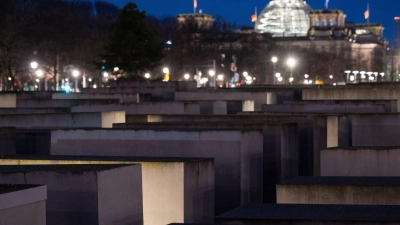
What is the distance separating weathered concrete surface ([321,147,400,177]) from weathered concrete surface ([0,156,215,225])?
2912mm

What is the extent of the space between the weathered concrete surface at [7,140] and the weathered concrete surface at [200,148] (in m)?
0.96

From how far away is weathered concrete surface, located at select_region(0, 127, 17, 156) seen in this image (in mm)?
20312

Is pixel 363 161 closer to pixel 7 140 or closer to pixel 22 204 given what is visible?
pixel 7 140

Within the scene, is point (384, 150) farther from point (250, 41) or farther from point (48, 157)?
point (250, 41)

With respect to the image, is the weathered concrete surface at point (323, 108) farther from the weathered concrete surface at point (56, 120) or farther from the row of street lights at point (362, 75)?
the row of street lights at point (362, 75)

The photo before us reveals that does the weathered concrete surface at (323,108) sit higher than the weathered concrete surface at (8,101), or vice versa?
the weathered concrete surface at (8,101)

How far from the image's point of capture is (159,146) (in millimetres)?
19922

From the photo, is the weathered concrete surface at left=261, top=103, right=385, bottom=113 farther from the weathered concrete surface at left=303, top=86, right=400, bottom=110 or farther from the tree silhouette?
the tree silhouette

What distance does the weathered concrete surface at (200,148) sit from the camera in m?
19.5

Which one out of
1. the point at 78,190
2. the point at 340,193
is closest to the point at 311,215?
the point at 340,193

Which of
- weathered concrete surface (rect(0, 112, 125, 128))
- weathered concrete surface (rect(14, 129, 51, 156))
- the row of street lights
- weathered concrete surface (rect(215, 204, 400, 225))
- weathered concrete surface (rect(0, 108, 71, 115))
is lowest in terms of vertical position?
weathered concrete surface (rect(215, 204, 400, 225))

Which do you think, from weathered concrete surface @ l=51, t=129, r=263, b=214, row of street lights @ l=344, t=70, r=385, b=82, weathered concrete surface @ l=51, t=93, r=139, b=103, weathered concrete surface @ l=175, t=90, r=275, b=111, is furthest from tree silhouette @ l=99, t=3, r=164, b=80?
row of street lights @ l=344, t=70, r=385, b=82

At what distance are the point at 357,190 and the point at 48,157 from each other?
5.21 meters

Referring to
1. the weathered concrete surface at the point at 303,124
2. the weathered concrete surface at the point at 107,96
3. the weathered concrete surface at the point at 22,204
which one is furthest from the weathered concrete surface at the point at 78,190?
the weathered concrete surface at the point at 107,96
